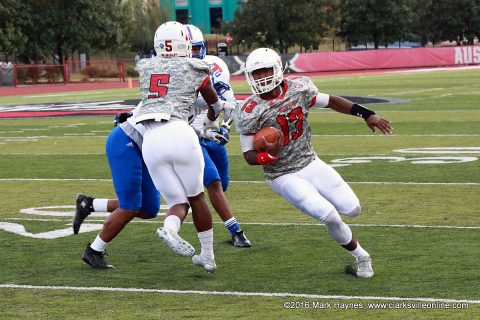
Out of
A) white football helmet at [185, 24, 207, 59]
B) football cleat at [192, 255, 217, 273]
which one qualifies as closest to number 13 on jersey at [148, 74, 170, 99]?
football cleat at [192, 255, 217, 273]

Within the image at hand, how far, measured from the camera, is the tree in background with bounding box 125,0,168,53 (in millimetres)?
71438

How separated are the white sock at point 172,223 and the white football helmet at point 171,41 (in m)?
1.15

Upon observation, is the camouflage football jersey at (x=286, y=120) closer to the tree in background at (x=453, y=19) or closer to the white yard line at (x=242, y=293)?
the white yard line at (x=242, y=293)

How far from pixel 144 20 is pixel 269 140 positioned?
65.9 meters

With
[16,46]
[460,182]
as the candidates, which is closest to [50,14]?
[16,46]

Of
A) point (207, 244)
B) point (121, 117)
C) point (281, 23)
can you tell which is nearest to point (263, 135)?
Result: point (207, 244)

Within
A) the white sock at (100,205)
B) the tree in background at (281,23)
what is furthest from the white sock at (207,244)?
the tree in background at (281,23)

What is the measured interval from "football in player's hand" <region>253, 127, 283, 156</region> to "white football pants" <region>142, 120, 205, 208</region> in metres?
0.40

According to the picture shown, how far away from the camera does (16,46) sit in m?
53.4

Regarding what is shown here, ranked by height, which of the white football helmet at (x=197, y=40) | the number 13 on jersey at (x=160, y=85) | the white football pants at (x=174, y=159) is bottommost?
the white football pants at (x=174, y=159)

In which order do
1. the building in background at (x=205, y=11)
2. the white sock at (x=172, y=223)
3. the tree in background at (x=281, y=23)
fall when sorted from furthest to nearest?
the building in background at (x=205, y=11), the tree in background at (x=281, y=23), the white sock at (x=172, y=223)

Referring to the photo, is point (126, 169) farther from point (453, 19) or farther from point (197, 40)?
point (453, 19)

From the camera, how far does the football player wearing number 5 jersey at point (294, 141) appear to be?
7254mm

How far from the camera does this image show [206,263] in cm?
742
